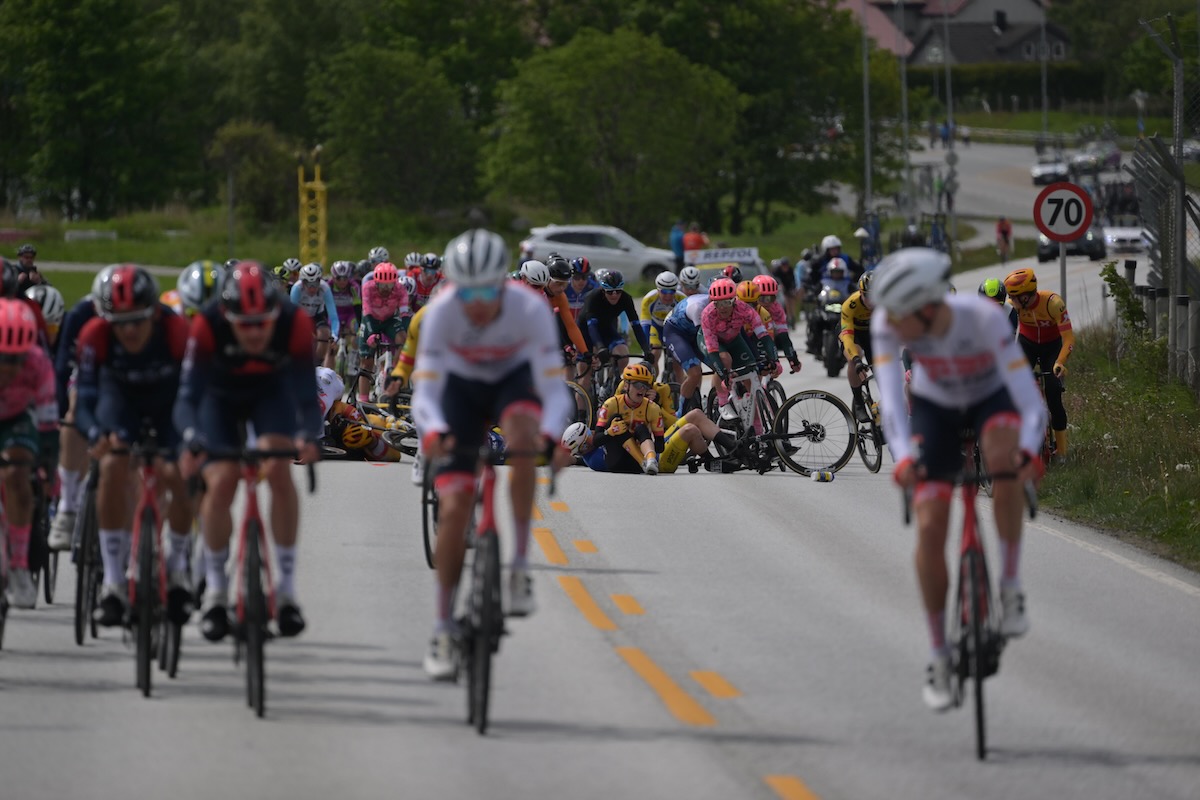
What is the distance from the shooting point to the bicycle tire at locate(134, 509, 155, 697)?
370 inches

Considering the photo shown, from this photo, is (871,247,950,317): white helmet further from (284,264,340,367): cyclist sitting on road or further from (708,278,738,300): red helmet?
(284,264,340,367): cyclist sitting on road

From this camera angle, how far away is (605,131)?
68938mm

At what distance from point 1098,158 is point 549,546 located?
8987cm

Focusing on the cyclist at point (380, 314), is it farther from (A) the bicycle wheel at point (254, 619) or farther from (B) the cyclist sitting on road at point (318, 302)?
(A) the bicycle wheel at point (254, 619)

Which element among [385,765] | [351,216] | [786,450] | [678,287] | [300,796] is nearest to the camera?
[300,796]

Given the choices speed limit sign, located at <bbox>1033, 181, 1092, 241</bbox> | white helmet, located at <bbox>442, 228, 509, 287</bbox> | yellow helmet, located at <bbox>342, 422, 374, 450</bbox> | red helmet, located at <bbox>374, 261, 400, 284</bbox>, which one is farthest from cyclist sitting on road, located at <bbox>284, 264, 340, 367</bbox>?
white helmet, located at <bbox>442, 228, 509, 287</bbox>

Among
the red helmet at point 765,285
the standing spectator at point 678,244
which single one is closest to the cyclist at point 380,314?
the red helmet at point 765,285

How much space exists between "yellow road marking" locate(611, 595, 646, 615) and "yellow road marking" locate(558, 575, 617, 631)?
125 millimetres

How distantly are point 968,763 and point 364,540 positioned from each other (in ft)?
23.5

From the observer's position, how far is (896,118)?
339 feet

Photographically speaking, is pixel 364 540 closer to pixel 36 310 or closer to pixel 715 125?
pixel 36 310

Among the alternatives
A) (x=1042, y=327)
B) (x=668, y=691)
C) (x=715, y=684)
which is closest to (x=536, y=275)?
(x=1042, y=327)

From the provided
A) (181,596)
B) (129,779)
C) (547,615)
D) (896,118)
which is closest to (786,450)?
(547,615)

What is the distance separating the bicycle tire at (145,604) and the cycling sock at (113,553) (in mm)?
390
